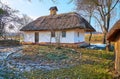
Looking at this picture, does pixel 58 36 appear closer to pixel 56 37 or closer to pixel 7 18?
pixel 56 37

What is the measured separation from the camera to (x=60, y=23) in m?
28.1

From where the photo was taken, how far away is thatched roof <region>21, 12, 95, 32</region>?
26669mm

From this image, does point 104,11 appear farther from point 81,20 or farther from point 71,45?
point 71,45

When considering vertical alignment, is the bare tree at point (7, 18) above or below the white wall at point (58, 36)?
above

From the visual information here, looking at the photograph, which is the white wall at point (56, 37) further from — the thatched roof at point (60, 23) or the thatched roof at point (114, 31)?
the thatched roof at point (114, 31)

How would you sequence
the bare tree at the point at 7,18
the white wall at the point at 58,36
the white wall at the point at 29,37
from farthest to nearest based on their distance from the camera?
the bare tree at the point at 7,18 → the white wall at the point at 29,37 → the white wall at the point at 58,36

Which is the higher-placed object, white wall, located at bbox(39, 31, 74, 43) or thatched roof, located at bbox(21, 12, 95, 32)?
thatched roof, located at bbox(21, 12, 95, 32)

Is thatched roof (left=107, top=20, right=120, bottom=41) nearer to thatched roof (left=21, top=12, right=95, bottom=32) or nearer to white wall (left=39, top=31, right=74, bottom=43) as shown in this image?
thatched roof (left=21, top=12, right=95, bottom=32)

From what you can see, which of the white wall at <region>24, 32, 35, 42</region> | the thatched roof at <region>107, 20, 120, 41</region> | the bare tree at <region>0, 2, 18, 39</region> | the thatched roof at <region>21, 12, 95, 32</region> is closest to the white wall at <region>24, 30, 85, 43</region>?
the white wall at <region>24, 32, 35, 42</region>

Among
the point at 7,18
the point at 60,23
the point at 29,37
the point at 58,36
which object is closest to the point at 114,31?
the point at 58,36

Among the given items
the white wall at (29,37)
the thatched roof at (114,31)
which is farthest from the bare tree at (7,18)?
the thatched roof at (114,31)

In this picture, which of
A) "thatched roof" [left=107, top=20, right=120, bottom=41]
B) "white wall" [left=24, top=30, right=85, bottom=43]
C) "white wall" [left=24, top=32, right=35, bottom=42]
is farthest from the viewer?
"white wall" [left=24, top=32, right=35, bottom=42]

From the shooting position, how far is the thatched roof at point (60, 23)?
26.7 metres

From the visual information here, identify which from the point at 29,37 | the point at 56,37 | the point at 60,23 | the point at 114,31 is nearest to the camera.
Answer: the point at 114,31
